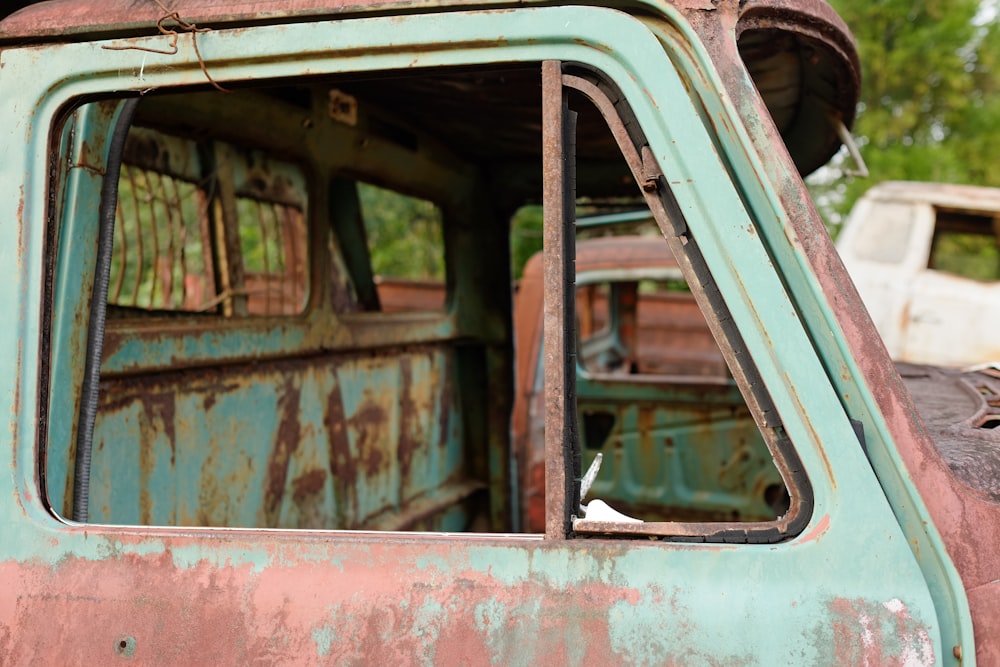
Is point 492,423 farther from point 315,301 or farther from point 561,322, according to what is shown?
point 561,322

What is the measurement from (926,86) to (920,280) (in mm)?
8123

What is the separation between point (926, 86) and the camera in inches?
499

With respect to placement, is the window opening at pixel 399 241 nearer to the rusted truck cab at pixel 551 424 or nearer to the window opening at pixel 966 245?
the window opening at pixel 966 245

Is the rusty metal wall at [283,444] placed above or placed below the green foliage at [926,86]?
below

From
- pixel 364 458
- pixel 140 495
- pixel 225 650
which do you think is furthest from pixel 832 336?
pixel 364 458

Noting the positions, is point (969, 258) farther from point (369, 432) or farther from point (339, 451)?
point (339, 451)

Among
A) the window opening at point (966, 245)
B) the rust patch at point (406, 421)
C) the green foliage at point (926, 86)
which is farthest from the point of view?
the green foliage at point (926, 86)

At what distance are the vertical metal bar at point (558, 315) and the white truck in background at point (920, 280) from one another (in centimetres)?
493

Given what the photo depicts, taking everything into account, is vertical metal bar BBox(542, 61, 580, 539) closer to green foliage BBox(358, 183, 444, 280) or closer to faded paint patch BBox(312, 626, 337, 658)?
faded paint patch BBox(312, 626, 337, 658)

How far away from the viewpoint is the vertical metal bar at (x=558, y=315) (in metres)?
1.20

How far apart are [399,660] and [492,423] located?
2.48 metres

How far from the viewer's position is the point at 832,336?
117 cm

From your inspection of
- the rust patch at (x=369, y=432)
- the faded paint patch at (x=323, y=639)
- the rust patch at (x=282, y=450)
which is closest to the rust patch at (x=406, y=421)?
the rust patch at (x=369, y=432)

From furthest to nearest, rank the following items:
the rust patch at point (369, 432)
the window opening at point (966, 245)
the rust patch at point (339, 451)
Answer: the window opening at point (966, 245) < the rust patch at point (369, 432) < the rust patch at point (339, 451)
